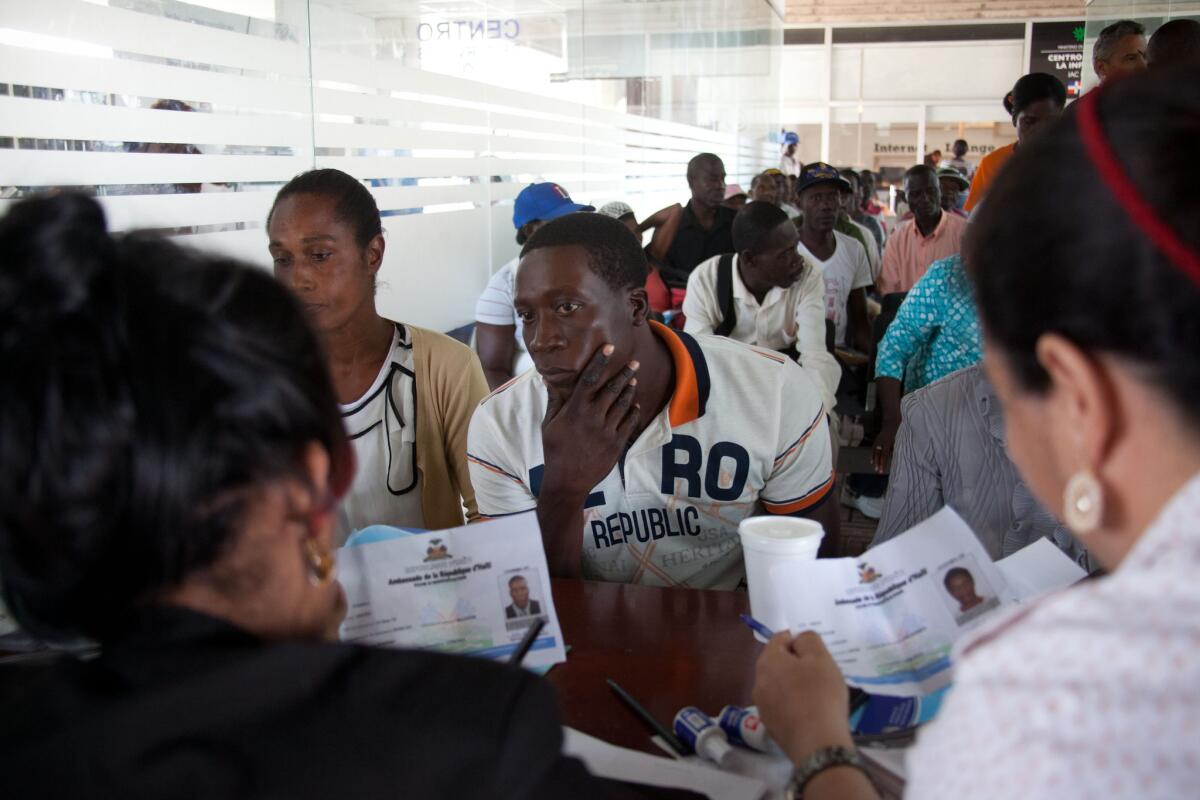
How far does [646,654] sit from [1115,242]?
2.97 ft

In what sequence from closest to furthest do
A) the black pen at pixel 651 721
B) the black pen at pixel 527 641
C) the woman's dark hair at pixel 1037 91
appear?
1. the black pen at pixel 651 721
2. the black pen at pixel 527 641
3. the woman's dark hair at pixel 1037 91

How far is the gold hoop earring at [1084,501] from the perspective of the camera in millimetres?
763

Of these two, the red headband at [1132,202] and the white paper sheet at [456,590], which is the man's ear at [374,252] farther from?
the red headband at [1132,202]

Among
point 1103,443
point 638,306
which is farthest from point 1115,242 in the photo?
point 638,306

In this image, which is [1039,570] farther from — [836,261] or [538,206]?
[836,261]

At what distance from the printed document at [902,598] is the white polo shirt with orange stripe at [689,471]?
1.85 feet

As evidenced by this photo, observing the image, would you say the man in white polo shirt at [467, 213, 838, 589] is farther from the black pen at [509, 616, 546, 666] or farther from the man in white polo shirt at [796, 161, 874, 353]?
the man in white polo shirt at [796, 161, 874, 353]

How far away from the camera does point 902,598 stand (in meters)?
1.27

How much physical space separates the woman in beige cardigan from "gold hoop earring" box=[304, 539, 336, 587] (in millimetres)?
1250

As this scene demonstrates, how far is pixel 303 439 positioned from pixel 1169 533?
0.60 metres

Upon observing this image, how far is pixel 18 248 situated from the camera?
662mm

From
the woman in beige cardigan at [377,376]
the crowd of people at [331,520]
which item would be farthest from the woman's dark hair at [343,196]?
the crowd of people at [331,520]

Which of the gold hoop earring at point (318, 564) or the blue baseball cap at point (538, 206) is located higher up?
the blue baseball cap at point (538, 206)

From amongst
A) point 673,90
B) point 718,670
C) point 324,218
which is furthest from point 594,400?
point 673,90
